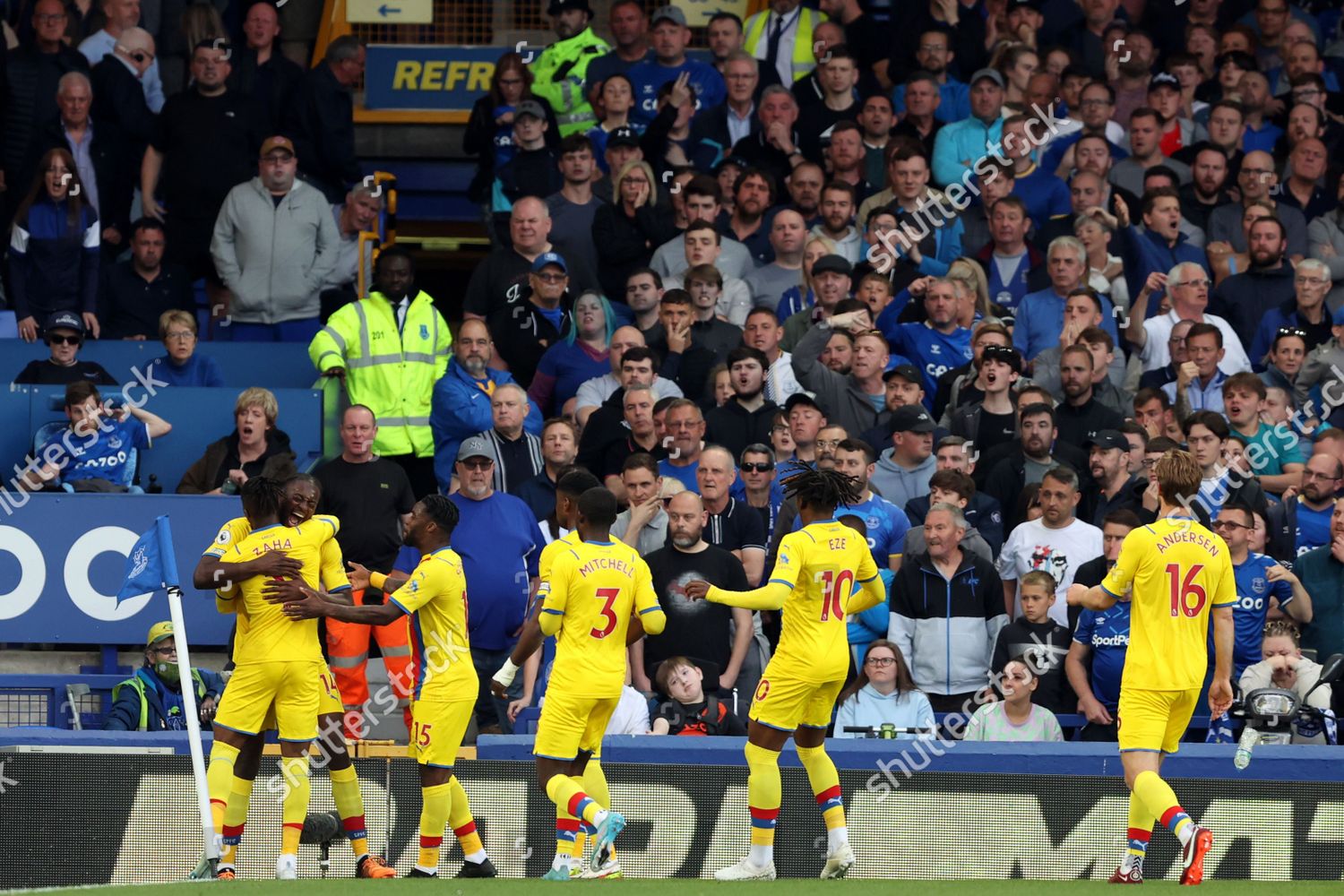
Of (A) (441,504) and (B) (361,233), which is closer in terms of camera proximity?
(A) (441,504)

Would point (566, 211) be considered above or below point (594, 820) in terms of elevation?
above

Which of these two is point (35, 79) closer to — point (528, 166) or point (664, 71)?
point (528, 166)

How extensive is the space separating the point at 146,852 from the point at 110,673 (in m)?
1.78

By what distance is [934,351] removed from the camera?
13.9 metres

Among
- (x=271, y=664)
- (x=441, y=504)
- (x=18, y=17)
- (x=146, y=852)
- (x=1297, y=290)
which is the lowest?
(x=146, y=852)

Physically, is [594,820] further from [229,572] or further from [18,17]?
[18,17]

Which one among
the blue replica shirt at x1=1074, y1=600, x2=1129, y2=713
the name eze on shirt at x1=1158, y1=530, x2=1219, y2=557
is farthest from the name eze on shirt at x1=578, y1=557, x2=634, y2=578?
the blue replica shirt at x1=1074, y1=600, x2=1129, y2=713

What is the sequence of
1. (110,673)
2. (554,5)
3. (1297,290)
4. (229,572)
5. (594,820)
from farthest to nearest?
1. (554,5)
2. (1297,290)
3. (110,673)
4. (229,572)
5. (594,820)

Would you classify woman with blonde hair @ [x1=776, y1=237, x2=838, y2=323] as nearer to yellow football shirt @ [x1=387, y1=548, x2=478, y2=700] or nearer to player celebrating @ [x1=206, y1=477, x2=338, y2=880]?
yellow football shirt @ [x1=387, y1=548, x2=478, y2=700]

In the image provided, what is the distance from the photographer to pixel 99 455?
13219 mm

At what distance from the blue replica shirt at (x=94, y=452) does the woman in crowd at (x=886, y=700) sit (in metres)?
5.17

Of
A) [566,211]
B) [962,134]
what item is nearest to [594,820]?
[566,211]

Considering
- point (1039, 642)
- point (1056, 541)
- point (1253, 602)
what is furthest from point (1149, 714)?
point (1056, 541)

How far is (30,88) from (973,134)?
7.58 metres
